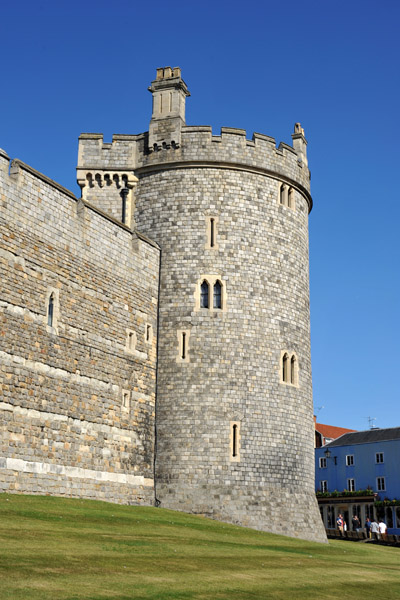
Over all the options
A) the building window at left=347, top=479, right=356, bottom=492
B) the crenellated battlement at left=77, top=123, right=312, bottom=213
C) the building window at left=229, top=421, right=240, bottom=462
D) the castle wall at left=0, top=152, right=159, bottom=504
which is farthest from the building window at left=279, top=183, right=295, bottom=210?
the building window at left=347, top=479, right=356, bottom=492

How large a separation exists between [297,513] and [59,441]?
8.92 metres

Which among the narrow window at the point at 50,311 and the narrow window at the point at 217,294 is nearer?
the narrow window at the point at 50,311

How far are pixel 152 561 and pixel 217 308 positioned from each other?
13.8 m

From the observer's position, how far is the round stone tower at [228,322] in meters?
25.1

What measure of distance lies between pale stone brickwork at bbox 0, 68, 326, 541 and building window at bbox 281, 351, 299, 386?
0.45ft

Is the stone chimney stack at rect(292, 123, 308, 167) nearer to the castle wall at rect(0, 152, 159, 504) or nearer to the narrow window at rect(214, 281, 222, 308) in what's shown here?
the narrow window at rect(214, 281, 222, 308)

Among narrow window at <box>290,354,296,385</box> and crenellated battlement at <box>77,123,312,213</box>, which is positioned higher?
crenellated battlement at <box>77,123,312,213</box>

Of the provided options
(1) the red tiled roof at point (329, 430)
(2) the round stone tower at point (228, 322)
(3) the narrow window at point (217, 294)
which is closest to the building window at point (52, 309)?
(2) the round stone tower at point (228, 322)

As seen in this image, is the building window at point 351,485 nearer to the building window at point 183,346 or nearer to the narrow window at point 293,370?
the narrow window at point 293,370

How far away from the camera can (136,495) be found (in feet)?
79.4

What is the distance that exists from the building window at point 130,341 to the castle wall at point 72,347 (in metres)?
0.03

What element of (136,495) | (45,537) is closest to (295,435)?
(136,495)

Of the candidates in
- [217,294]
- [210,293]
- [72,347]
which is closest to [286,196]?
[217,294]

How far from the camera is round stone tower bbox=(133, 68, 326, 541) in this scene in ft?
82.3
